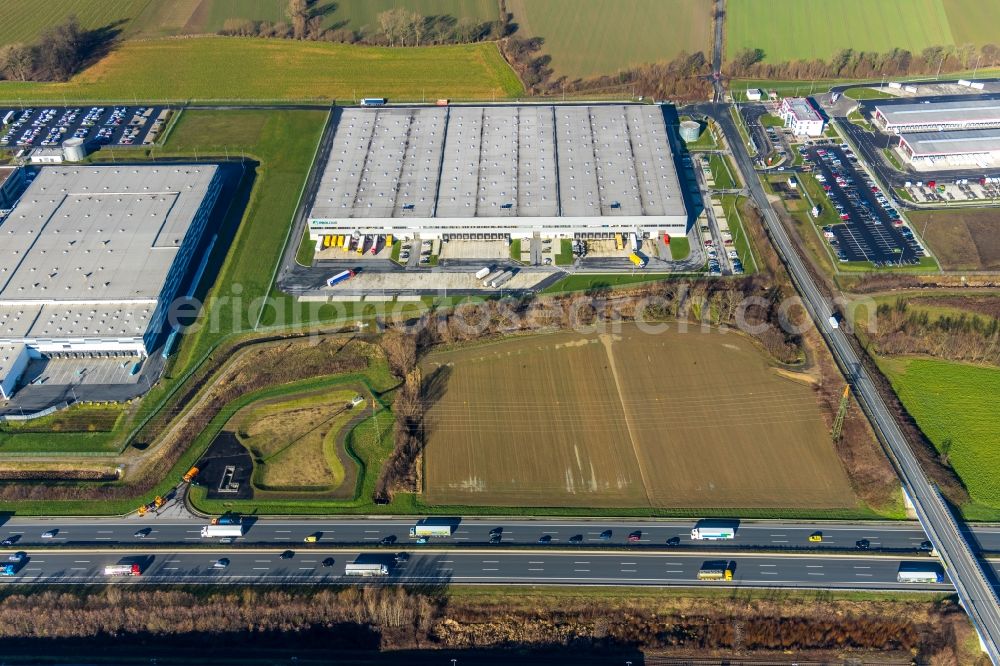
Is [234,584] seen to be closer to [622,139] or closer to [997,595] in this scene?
[997,595]

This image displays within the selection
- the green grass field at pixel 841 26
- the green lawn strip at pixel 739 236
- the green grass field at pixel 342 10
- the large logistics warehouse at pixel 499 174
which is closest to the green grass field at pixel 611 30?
the green grass field at pixel 342 10

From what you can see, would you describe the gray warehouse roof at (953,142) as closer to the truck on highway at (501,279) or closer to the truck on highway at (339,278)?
the truck on highway at (501,279)

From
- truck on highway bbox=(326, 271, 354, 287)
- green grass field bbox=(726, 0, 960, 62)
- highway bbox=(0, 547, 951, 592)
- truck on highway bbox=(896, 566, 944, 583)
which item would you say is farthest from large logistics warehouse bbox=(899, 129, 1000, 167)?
truck on highway bbox=(326, 271, 354, 287)

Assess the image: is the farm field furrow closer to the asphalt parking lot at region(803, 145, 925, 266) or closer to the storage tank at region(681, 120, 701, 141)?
the asphalt parking lot at region(803, 145, 925, 266)

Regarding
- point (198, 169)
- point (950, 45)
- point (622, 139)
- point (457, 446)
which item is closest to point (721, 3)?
point (950, 45)

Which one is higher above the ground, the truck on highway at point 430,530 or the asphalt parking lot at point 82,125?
the asphalt parking lot at point 82,125
